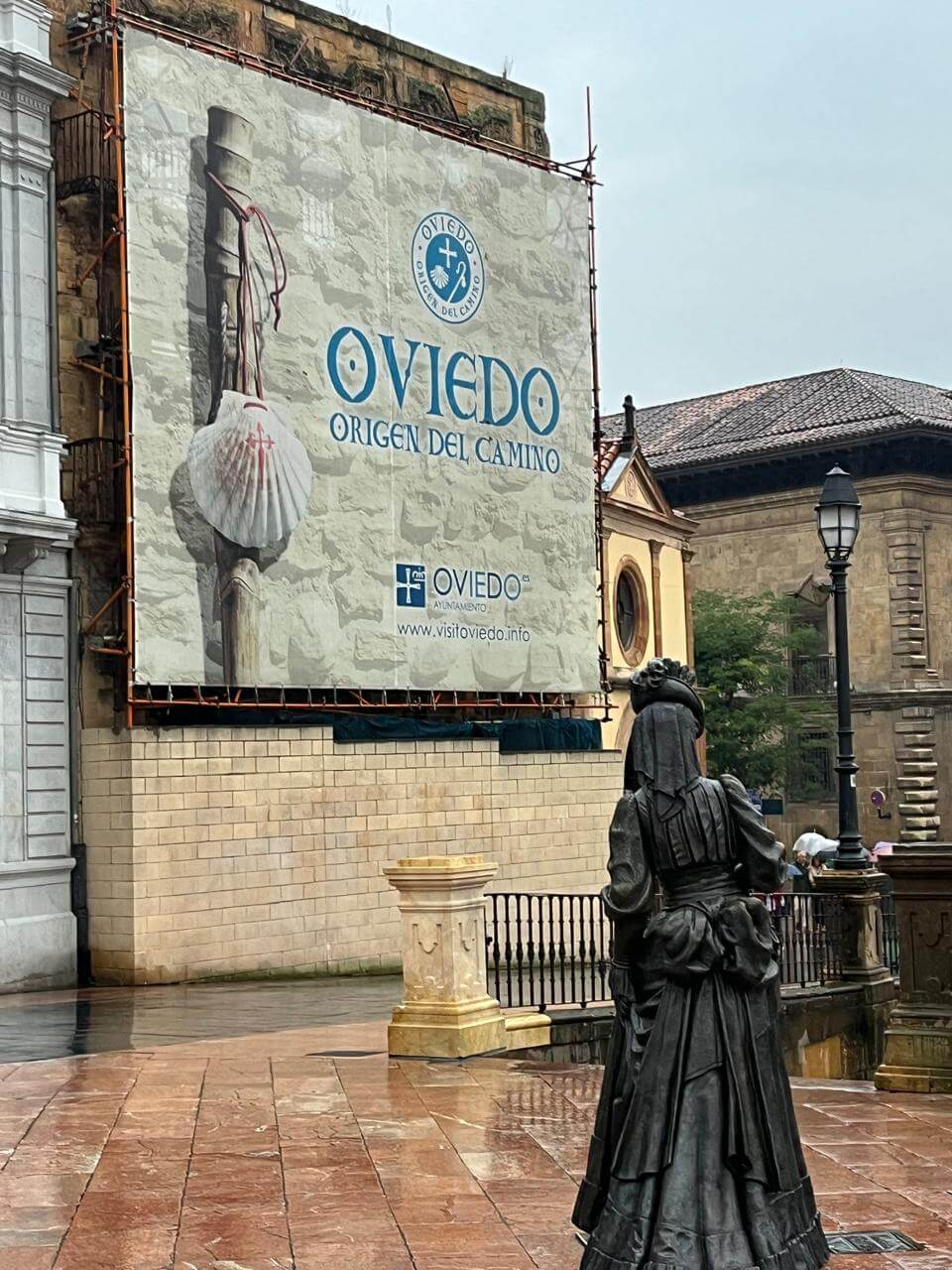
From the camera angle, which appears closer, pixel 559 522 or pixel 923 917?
pixel 923 917

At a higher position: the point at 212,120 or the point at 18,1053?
the point at 212,120

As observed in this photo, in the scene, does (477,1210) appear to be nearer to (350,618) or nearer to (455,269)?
(350,618)

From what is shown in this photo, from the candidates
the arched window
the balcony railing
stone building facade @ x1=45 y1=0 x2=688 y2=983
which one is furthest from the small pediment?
the balcony railing

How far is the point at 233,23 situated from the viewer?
24.1 meters

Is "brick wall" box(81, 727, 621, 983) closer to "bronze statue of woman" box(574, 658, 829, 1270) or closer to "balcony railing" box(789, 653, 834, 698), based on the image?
"bronze statue of woman" box(574, 658, 829, 1270)

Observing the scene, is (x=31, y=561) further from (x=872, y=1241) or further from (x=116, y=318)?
(x=872, y=1241)

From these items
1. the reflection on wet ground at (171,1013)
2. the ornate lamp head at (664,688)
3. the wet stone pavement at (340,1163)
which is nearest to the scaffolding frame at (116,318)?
the reflection on wet ground at (171,1013)

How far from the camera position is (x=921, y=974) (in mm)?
12633

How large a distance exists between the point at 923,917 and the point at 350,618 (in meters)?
12.3

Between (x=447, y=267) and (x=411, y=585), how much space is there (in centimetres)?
469

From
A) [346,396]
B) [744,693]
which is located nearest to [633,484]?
[346,396]

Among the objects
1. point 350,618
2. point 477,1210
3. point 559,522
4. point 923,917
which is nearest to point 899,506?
point 559,522

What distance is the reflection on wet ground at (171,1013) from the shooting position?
593 inches

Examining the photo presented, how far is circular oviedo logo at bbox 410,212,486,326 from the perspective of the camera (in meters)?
25.6
